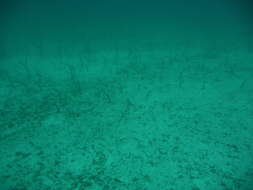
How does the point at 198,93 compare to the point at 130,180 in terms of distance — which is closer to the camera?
the point at 130,180

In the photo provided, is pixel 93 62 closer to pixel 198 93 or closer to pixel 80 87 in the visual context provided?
pixel 80 87

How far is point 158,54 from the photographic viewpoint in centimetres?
1348

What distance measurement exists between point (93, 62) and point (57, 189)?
9.30 m

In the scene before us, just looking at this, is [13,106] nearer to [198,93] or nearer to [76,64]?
[76,64]

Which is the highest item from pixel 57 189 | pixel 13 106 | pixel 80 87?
pixel 80 87

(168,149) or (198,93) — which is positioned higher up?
(198,93)

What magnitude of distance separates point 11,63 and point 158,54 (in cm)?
1181

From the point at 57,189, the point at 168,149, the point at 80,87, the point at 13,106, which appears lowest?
the point at 57,189

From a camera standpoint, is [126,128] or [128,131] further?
[126,128]

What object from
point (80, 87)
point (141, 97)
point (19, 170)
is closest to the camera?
point (19, 170)

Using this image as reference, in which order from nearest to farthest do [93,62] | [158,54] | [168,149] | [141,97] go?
1. [168,149]
2. [141,97]
3. [93,62]
4. [158,54]

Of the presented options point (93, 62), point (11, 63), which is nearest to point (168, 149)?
point (93, 62)

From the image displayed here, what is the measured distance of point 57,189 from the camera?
3.50 metres

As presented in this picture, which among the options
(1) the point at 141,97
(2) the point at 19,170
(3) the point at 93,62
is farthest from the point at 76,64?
(2) the point at 19,170
